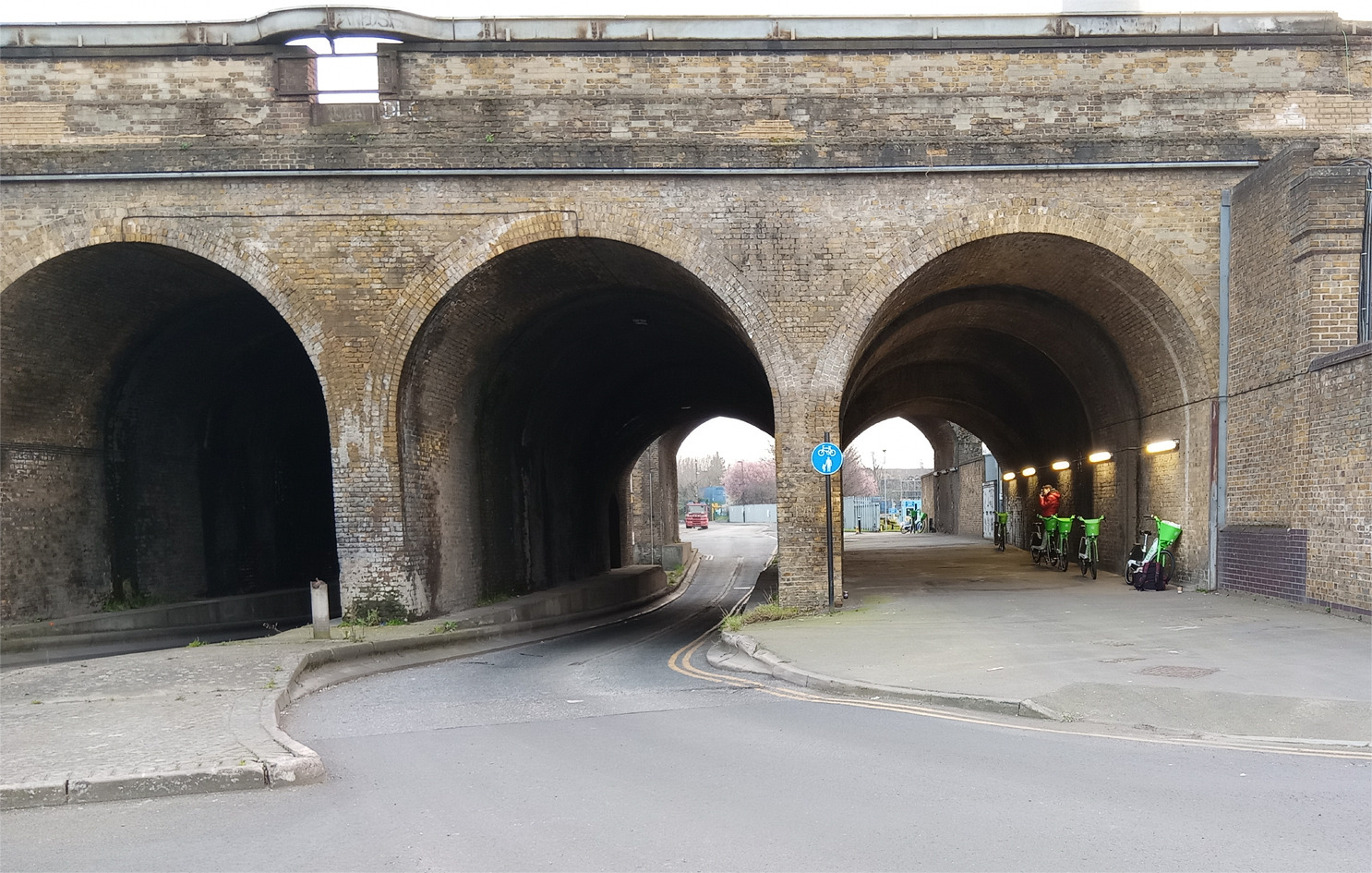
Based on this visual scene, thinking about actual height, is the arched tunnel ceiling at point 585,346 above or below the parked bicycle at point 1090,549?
above

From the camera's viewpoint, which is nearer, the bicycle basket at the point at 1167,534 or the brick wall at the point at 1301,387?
the brick wall at the point at 1301,387

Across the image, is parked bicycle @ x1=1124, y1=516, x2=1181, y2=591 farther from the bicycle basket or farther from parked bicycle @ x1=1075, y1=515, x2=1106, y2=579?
parked bicycle @ x1=1075, y1=515, x2=1106, y2=579

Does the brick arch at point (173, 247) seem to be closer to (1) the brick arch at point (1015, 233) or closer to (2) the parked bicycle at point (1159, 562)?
(1) the brick arch at point (1015, 233)

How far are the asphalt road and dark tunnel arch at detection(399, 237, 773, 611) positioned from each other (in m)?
6.80

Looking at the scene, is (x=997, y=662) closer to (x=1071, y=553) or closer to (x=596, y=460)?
(x=1071, y=553)

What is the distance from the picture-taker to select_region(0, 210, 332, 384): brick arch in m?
12.0

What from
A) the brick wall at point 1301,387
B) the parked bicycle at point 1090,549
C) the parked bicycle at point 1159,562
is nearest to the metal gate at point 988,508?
the parked bicycle at point 1090,549

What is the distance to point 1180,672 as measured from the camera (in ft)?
24.1

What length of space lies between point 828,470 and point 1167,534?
19.4ft

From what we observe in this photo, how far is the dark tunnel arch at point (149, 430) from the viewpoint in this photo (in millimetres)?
12898

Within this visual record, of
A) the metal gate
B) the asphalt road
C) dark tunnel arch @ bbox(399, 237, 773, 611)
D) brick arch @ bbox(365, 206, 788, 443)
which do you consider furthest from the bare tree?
the asphalt road

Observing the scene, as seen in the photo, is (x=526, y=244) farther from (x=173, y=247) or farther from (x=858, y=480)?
(x=858, y=480)

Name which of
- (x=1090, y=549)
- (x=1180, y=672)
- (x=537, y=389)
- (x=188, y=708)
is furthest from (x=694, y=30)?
(x=1090, y=549)

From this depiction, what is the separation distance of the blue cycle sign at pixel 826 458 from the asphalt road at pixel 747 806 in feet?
16.2
